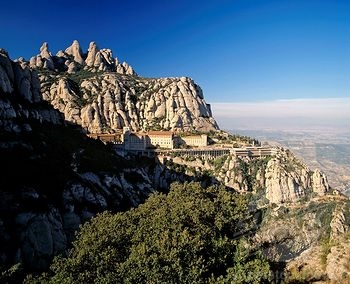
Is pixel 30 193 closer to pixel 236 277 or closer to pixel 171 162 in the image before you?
pixel 236 277

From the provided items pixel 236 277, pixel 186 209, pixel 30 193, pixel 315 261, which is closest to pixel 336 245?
pixel 315 261

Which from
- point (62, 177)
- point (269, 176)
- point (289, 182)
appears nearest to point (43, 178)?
point (62, 177)

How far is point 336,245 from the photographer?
39156 millimetres

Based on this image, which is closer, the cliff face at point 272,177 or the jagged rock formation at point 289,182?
the jagged rock formation at point 289,182

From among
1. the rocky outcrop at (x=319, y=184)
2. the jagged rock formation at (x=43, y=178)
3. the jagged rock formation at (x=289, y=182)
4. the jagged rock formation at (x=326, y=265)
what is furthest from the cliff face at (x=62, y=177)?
the jagged rock formation at (x=326, y=265)

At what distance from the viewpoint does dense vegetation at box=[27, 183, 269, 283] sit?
1558 inches

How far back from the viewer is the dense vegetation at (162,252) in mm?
39562

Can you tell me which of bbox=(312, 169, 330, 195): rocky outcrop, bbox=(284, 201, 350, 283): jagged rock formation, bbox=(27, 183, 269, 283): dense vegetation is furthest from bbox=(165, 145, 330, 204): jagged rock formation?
bbox=(284, 201, 350, 283): jagged rock formation

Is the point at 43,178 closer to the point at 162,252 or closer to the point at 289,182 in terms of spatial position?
the point at 162,252

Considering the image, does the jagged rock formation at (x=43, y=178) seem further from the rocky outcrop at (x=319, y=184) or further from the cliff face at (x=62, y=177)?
the rocky outcrop at (x=319, y=184)

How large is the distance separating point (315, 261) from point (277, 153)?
14232 cm

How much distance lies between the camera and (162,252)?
42.8 metres

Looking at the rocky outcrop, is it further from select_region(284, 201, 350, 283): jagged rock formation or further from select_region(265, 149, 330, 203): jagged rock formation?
select_region(284, 201, 350, 283): jagged rock formation

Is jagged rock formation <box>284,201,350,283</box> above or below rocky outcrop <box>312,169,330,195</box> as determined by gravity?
above
